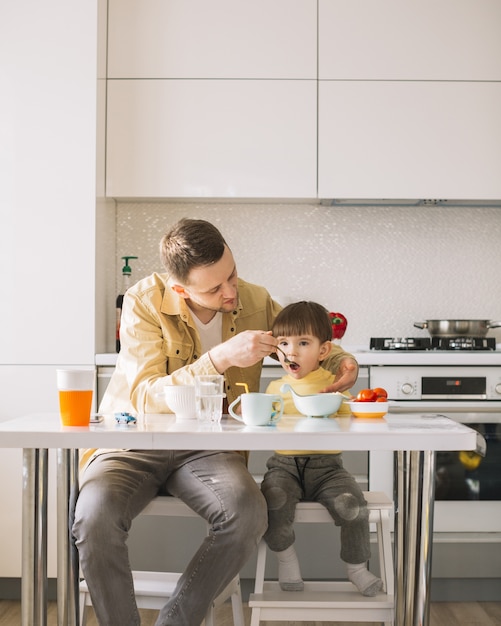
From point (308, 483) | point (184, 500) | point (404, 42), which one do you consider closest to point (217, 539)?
point (184, 500)

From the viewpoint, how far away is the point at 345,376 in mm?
2125

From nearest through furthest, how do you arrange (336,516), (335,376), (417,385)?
(336,516), (335,376), (417,385)

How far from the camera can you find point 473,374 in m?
3.05

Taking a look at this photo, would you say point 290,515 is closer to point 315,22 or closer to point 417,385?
point 417,385

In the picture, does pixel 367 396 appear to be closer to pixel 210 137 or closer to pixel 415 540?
pixel 415 540

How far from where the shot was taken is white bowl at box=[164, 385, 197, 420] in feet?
5.99

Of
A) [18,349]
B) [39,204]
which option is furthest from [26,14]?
[18,349]

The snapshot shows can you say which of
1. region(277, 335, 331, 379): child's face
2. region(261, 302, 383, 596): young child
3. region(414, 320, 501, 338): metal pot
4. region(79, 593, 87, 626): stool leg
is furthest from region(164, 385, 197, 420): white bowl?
region(414, 320, 501, 338): metal pot

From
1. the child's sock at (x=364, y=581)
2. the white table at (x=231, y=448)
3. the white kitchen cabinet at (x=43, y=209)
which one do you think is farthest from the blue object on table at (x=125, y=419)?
the white kitchen cabinet at (x=43, y=209)

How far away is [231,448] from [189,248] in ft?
2.32

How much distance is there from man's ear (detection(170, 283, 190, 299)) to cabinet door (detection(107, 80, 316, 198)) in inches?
46.8

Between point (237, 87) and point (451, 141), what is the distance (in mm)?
886

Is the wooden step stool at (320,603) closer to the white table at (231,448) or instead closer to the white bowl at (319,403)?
the white table at (231,448)

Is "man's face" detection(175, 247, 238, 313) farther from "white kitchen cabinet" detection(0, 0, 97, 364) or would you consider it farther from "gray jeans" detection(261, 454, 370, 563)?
"white kitchen cabinet" detection(0, 0, 97, 364)
